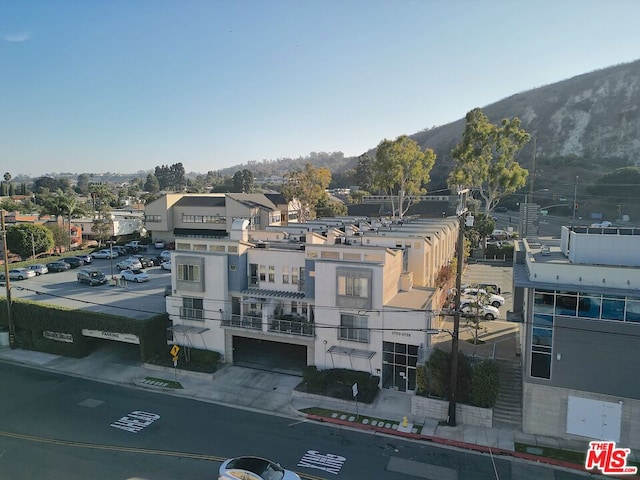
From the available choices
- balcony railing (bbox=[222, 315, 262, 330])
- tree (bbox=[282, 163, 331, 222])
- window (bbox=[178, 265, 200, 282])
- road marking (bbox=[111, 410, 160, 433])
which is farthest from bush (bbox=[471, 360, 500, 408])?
tree (bbox=[282, 163, 331, 222])

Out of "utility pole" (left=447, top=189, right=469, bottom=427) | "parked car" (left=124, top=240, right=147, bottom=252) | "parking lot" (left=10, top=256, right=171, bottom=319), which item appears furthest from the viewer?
"parked car" (left=124, top=240, right=147, bottom=252)

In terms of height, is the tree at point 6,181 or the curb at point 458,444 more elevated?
the tree at point 6,181

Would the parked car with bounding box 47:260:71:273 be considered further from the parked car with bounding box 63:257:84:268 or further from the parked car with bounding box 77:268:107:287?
the parked car with bounding box 77:268:107:287

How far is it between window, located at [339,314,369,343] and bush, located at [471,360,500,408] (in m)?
6.86

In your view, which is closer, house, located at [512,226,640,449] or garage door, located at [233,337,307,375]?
house, located at [512,226,640,449]

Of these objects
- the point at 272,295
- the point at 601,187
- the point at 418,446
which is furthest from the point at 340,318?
the point at 601,187

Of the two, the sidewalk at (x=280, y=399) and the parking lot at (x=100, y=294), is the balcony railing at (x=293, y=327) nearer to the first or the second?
the sidewalk at (x=280, y=399)

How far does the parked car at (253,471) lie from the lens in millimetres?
17844

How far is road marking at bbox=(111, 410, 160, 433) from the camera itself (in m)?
23.9

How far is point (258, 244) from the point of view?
33781 mm

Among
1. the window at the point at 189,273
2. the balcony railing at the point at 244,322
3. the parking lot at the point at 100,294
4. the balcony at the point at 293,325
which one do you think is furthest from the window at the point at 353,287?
the parking lot at the point at 100,294

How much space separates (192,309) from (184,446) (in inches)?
476

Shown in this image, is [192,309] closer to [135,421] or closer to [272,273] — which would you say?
[272,273]

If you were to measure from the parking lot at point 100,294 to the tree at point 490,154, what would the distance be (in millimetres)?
41627
